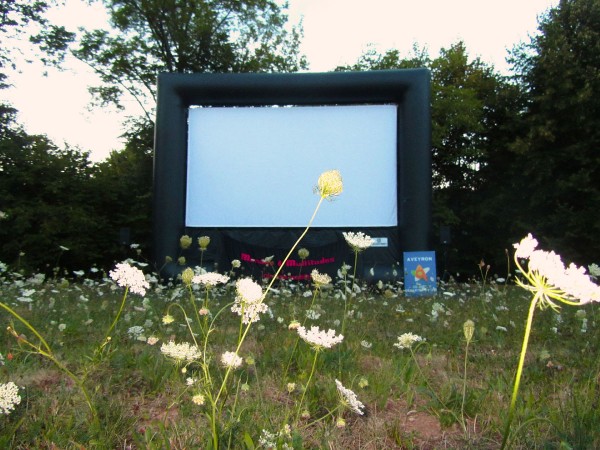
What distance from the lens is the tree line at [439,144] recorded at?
1214 centimetres

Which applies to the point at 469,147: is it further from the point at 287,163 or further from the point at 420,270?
the point at 420,270

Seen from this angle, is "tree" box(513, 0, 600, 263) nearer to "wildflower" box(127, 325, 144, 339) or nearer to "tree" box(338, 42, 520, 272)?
"tree" box(338, 42, 520, 272)

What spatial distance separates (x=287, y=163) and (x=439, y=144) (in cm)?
1119

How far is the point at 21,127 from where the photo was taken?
13.6 meters

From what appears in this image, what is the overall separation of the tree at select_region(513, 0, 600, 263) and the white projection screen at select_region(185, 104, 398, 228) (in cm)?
746

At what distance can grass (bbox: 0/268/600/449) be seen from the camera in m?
1.44

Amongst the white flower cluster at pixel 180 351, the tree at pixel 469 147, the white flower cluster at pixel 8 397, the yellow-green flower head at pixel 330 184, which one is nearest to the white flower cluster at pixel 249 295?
the white flower cluster at pixel 180 351

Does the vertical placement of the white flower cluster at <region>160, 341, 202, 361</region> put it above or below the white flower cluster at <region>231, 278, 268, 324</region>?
below

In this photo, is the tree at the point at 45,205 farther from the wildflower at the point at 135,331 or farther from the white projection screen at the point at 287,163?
the wildflower at the point at 135,331

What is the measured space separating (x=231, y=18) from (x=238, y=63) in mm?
1505

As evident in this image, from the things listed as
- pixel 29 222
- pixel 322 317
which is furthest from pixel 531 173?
pixel 322 317

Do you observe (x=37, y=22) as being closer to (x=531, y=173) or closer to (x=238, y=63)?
(x=238, y=63)

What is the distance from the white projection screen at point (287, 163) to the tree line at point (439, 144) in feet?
8.45

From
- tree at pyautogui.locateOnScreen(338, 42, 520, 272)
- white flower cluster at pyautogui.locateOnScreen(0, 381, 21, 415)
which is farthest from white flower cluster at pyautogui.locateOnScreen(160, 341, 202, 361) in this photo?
tree at pyautogui.locateOnScreen(338, 42, 520, 272)
